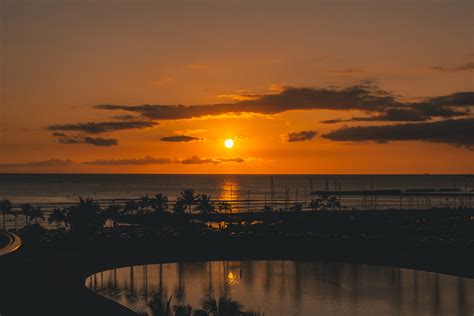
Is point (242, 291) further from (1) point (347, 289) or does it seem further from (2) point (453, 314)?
(2) point (453, 314)

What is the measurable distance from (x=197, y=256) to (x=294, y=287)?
1125cm

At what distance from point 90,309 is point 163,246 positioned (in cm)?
2217

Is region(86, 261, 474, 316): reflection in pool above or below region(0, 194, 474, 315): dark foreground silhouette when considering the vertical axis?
below

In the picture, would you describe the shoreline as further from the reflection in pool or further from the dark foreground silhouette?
the reflection in pool

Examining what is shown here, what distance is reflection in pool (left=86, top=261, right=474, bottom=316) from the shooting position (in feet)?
107

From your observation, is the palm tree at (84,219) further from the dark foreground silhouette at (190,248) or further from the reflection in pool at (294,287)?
the reflection in pool at (294,287)

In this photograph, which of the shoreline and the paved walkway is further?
the shoreline

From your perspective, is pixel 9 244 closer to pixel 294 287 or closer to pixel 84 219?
pixel 294 287

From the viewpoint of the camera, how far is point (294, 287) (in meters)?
37.4

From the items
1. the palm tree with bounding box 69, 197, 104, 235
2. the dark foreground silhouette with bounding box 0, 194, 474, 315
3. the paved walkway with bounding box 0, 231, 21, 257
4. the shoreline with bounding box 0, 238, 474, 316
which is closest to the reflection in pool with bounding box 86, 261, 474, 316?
the shoreline with bounding box 0, 238, 474, 316

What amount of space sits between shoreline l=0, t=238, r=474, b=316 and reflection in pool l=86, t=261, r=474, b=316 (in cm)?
112

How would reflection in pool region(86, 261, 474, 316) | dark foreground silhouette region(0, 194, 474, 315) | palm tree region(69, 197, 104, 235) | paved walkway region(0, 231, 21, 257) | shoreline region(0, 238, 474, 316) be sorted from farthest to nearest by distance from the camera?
palm tree region(69, 197, 104, 235) < reflection in pool region(86, 261, 474, 316) < shoreline region(0, 238, 474, 316) < dark foreground silhouette region(0, 194, 474, 315) < paved walkway region(0, 231, 21, 257)

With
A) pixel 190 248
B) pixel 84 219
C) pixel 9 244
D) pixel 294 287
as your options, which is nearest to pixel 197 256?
pixel 190 248

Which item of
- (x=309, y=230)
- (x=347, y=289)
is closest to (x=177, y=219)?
(x=309, y=230)
